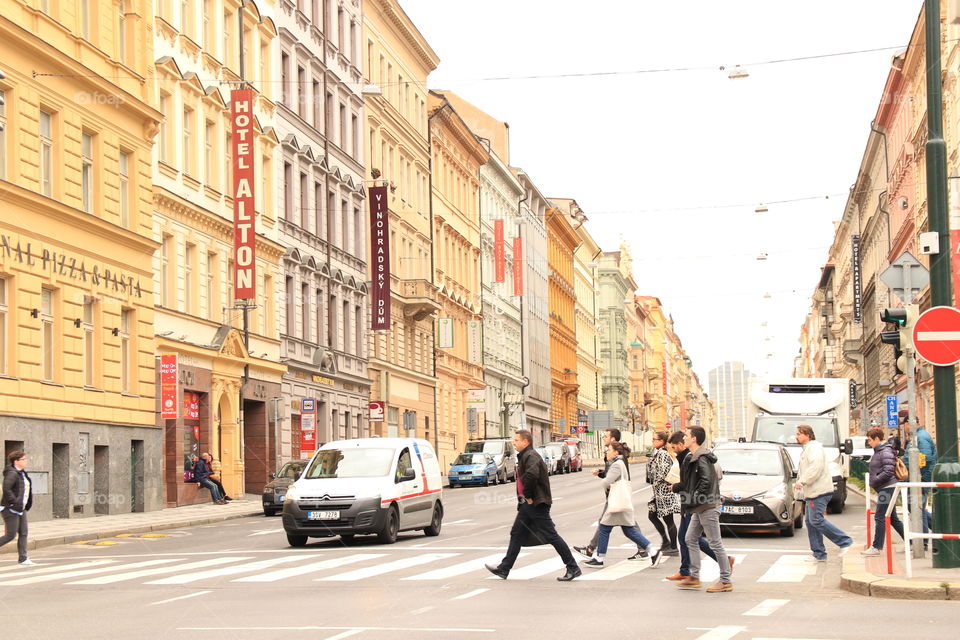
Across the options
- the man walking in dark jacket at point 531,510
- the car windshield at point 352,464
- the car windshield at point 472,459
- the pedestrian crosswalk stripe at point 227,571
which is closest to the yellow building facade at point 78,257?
the car windshield at point 352,464

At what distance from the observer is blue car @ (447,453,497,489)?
55.1m

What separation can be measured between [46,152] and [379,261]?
25.8 metres

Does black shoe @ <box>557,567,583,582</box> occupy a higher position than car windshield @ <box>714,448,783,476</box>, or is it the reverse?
car windshield @ <box>714,448,783,476</box>

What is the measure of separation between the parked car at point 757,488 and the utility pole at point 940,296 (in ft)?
22.8

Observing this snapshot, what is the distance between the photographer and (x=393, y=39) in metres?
65.4

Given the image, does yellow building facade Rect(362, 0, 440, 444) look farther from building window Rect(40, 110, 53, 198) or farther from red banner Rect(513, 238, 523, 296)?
building window Rect(40, 110, 53, 198)

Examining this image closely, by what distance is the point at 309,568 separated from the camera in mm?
18875

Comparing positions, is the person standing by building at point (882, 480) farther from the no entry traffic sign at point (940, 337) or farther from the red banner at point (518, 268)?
the red banner at point (518, 268)

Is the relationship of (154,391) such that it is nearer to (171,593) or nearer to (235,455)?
(235,455)

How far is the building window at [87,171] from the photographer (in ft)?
112

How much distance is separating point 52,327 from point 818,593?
21316 millimetres

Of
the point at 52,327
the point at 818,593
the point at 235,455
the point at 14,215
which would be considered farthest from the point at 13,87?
the point at 818,593

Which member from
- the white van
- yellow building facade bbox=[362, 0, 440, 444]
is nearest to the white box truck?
the white van

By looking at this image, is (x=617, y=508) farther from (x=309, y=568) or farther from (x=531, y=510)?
A: (x=309, y=568)
